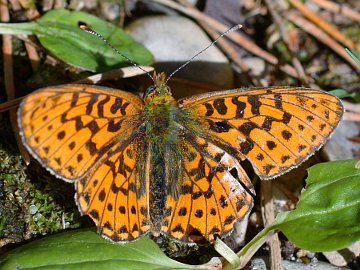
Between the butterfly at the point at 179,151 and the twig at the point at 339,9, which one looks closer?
the butterfly at the point at 179,151

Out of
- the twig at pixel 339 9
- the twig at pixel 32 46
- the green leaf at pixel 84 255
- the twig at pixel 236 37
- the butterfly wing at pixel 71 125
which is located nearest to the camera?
the butterfly wing at pixel 71 125

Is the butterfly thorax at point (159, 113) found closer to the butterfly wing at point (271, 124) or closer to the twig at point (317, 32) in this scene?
the butterfly wing at point (271, 124)

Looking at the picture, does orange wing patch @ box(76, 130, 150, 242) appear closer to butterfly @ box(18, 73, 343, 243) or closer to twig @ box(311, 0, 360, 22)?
butterfly @ box(18, 73, 343, 243)

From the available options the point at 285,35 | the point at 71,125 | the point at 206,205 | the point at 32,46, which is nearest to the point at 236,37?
the point at 285,35

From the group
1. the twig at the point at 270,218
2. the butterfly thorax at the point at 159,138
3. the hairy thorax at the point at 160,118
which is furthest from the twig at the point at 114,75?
the twig at the point at 270,218

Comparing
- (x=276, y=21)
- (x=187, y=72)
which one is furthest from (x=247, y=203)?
(x=276, y=21)

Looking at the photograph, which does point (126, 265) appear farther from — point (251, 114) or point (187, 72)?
point (187, 72)

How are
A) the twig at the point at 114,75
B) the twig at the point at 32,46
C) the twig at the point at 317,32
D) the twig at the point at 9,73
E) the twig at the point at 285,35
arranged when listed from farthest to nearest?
the twig at the point at 317,32 → the twig at the point at 285,35 → the twig at the point at 32,46 → the twig at the point at 114,75 → the twig at the point at 9,73
